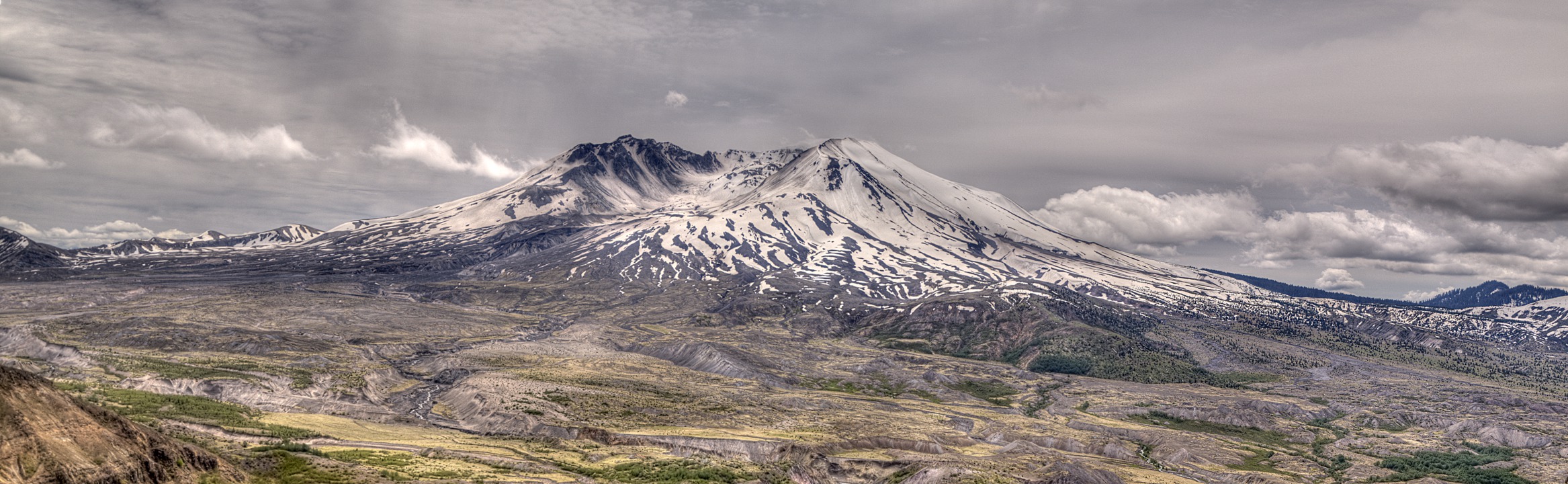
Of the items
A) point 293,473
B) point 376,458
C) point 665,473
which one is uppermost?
point 293,473

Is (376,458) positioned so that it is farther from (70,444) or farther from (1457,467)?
(1457,467)

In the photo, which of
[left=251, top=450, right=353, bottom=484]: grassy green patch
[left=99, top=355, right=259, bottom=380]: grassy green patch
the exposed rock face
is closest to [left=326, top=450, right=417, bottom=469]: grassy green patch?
[left=251, top=450, right=353, bottom=484]: grassy green patch

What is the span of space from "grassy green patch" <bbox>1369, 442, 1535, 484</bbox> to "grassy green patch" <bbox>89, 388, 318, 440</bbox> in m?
160

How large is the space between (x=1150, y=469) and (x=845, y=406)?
64346 millimetres

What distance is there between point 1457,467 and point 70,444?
20316 centimetres

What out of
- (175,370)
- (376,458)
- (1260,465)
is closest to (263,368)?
(175,370)

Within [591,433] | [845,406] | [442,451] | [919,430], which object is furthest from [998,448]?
[442,451]

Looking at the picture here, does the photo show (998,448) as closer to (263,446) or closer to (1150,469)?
(1150,469)

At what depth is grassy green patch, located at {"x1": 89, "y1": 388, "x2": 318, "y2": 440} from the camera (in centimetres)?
9831

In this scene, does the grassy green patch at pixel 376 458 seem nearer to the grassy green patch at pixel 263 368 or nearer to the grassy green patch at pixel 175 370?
the grassy green patch at pixel 263 368

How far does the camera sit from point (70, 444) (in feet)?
182

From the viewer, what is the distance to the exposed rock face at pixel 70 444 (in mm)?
52219

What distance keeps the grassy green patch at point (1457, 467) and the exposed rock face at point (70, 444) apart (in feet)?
526

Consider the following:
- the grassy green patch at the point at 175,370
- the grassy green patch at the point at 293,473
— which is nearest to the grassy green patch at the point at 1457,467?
the grassy green patch at the point at 293,473
